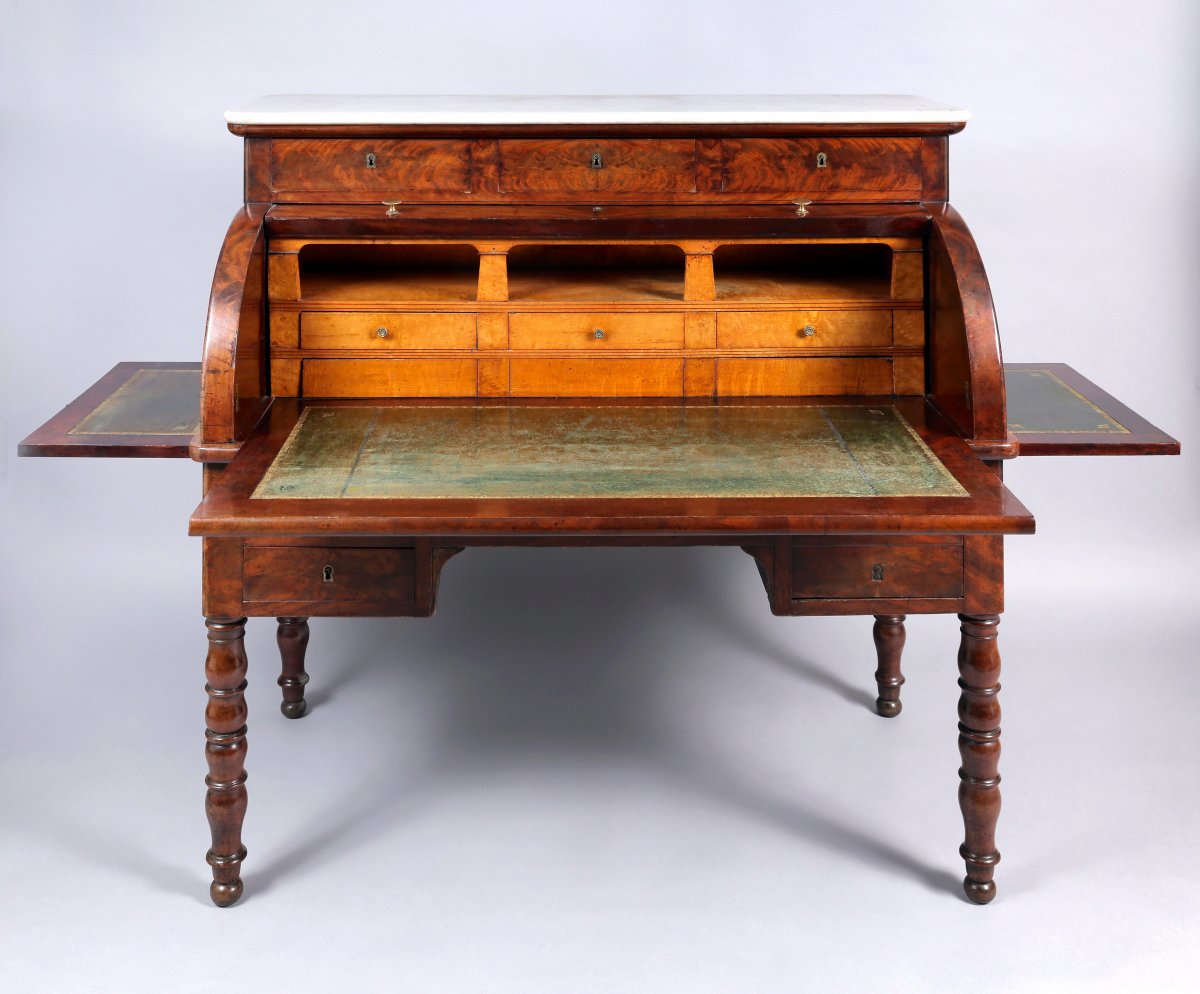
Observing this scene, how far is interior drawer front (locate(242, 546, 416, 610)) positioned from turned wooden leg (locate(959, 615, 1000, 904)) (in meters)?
1.14

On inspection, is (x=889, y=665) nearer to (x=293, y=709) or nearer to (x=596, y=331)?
(x=596, y=331)

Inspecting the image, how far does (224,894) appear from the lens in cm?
387

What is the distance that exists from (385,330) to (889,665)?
1.59 metres

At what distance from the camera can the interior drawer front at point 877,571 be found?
3670 mm

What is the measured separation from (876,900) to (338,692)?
5.60 feet

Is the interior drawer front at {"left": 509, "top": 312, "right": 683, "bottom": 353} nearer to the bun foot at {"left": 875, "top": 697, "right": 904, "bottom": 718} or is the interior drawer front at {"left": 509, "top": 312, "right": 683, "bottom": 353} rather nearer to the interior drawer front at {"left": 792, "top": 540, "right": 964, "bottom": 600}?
the interior drawer front at {"left": 792, "top": 540, "right": 964, "bottom": 600}

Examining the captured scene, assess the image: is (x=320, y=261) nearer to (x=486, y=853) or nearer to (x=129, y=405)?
(x=129, y=405)

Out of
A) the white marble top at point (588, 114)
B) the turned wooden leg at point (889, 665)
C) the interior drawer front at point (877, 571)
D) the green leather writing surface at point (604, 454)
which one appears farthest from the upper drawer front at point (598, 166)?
the turned wooden leg at point (889, 665)

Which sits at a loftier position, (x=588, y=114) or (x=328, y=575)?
(x=588, y=114)

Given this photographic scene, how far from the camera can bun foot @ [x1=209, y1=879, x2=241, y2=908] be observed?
3.87 m

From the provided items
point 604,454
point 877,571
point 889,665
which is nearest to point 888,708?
point 889,665

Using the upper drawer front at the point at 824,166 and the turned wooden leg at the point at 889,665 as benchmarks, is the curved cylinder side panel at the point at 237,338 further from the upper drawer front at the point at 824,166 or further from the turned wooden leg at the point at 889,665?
the turned wooden leg at the point at 889,665

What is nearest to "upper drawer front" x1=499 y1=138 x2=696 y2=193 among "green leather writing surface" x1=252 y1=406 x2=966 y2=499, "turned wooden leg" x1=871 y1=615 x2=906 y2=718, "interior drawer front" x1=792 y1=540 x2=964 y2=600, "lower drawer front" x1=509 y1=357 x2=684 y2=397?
"lower drawer front" x1=509 y1=357 x2=684 y2=397

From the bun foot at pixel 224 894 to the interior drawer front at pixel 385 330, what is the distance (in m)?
1.23
